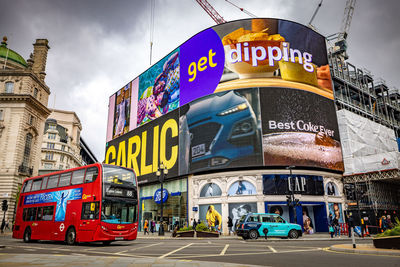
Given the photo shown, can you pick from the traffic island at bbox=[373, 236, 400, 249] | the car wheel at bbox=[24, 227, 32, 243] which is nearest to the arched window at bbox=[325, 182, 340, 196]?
the traffic island at bbox=[373, 236, 400, 249]

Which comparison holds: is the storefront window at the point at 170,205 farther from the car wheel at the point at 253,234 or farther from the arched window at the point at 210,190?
the car wheel at the point at 253,234

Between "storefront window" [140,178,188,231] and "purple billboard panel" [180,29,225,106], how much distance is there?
11509 mm

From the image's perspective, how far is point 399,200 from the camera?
41125mm

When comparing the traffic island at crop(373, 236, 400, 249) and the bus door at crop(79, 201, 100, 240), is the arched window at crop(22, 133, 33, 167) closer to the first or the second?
the bus door at crop(79, 201, 100, 240)

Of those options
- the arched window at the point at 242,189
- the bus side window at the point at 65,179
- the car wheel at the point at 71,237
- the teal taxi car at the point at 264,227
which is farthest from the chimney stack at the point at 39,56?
the teal taxi car at the point at 264,227

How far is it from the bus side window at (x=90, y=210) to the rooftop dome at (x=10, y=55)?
4587 centimetres

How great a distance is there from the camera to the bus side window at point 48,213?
63.4 ft

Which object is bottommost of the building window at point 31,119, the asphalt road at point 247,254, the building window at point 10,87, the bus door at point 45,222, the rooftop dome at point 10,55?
the asphalt road at point 247,254

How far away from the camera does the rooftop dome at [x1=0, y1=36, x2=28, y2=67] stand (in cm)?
5188

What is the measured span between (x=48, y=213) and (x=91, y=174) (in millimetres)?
4866

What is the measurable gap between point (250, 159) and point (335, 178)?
11.2 metres

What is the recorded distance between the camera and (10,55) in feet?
174

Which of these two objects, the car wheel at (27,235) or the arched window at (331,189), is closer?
the car wheel at (27,235)

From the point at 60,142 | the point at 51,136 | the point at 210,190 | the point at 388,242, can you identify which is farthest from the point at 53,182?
the point at 51,136
